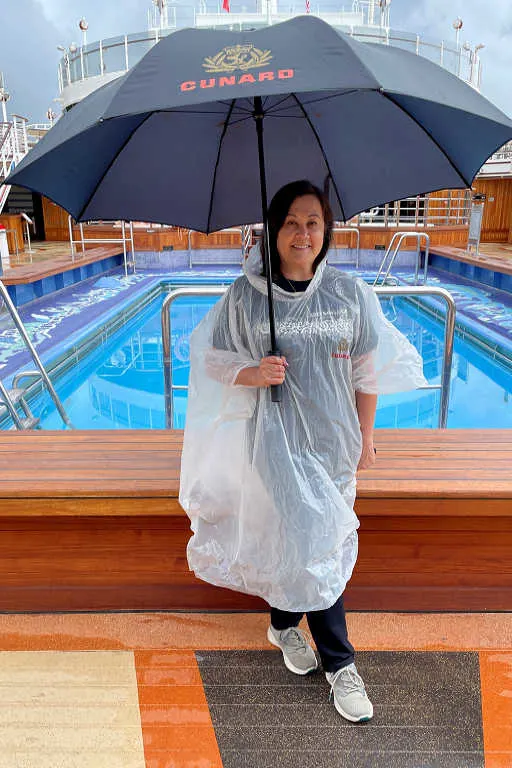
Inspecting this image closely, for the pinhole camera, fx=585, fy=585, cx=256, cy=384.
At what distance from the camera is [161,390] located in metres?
4.99

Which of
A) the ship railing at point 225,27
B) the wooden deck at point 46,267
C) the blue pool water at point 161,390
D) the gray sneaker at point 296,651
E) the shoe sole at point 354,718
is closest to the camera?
the shoe sole at point 354,718

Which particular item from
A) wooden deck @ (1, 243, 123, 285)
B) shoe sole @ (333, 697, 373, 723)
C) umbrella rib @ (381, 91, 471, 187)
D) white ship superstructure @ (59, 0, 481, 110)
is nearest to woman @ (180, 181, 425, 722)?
shoe sole @ (333, 697, 373, 723)

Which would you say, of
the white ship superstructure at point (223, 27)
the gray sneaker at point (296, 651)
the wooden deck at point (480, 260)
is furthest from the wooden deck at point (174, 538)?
the white ship superstructure at point (223, 27)

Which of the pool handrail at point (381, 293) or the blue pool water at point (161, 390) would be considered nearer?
the pool handrail at point (381, 293)

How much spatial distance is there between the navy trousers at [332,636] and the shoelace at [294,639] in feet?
0.37

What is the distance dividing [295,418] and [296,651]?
2.34 feet

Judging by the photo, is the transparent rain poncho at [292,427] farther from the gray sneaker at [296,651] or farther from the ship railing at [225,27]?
the ship railing at [225,27]

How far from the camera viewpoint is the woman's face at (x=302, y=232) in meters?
1.38

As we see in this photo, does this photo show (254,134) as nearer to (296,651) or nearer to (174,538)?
(174,538)

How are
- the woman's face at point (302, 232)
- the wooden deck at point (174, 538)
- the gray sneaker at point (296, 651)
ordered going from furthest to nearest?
the wooden deck at point (174, 538) → the gray sneaker at point (296, 651) → the woman's face at point (302, 232)

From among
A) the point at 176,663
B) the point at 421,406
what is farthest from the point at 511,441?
the point at 421,406

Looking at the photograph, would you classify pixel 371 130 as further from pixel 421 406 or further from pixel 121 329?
pixel 121 329

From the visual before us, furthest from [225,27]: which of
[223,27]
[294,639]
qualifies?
[294,639]

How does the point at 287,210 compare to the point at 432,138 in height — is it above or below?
below
